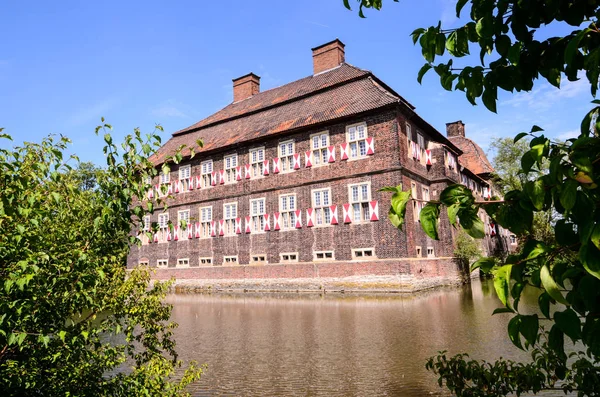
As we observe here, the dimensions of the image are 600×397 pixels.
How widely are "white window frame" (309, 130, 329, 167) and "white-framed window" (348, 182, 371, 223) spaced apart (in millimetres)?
2183

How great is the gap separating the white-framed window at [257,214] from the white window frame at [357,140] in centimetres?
588

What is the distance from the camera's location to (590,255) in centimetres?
109

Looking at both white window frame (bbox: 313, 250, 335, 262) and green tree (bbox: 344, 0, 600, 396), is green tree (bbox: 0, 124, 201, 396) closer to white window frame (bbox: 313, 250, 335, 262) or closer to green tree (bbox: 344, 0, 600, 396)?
green tree (bbox: 344, 0, 600, 396)

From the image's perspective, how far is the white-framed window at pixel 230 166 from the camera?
79.8ft

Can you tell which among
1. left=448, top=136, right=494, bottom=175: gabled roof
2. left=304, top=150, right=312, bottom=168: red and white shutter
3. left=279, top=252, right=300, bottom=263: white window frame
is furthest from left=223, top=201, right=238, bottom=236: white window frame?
left=448, top=136, right=494, bottom=175: gabled roof

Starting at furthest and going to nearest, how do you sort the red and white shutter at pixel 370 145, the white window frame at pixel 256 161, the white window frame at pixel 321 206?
the white window frame at pixel 256 161 < the white window frame at pixel 321 206 < the red and white shutter at pixel 370 145

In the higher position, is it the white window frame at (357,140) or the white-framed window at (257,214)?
the white window frame at (357,140)

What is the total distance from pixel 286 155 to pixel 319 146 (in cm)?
213

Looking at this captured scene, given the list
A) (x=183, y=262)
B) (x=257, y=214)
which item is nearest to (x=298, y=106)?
(x=257, y=214)

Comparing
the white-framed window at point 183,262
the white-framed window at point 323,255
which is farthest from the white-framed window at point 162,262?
the white-framed window at point 323,255

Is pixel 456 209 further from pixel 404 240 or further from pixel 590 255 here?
pixel 404 240

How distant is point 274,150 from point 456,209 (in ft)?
70.2

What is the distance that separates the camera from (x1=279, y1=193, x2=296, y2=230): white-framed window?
21253 millimetres

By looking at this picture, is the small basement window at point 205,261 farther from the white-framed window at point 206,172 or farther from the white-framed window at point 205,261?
the white-framed window at point 206,172
